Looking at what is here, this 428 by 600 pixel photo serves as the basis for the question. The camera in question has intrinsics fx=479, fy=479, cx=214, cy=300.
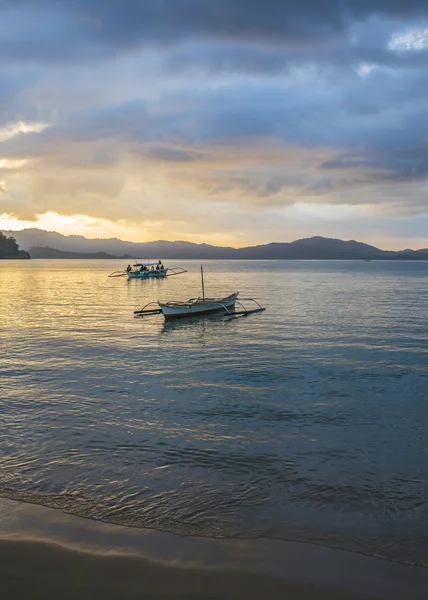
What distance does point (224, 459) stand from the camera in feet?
44.8

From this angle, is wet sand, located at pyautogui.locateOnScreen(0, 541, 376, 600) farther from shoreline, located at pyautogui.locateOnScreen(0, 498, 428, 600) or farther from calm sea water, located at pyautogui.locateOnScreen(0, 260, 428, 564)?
calm sea water, located at pyautogui.locateOnScreen(0, 260, 428, 564)

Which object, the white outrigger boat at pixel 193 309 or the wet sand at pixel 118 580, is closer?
the wet sand at pixel 118 580

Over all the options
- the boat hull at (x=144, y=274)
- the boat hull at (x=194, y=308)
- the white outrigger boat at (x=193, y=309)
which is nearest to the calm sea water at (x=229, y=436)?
the boat hull at (x=194, y=308)

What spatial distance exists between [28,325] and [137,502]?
35787 millimetres

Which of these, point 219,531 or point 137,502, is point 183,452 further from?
point 219,531

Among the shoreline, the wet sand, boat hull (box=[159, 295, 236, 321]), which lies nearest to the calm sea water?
the shoreline

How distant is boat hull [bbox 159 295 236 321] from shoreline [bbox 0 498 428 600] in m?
37.7

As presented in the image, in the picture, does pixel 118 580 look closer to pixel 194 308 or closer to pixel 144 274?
pixel 194 308

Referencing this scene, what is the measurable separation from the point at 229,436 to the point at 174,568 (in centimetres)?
799

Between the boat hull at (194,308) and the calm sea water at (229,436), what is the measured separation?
475 inches

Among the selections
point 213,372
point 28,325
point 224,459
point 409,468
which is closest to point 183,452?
point 224,459

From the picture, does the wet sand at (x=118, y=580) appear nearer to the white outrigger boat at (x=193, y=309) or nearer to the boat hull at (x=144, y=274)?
the white outrigger boat at (x=193, y=309)

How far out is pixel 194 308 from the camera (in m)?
49.2

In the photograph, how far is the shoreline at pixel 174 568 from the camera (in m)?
7.17
